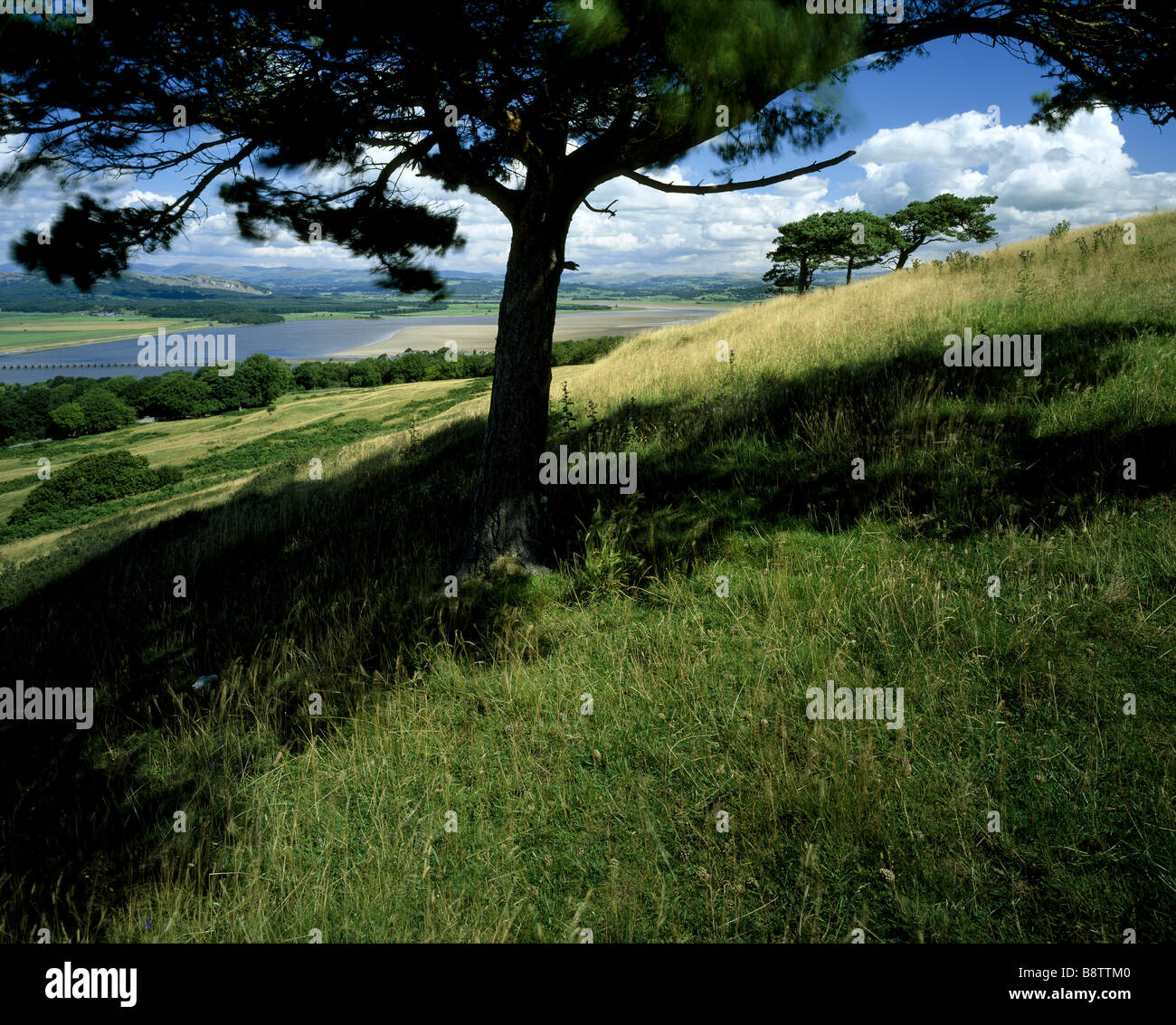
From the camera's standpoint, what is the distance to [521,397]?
17.1 ft

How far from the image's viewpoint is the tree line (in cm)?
3956

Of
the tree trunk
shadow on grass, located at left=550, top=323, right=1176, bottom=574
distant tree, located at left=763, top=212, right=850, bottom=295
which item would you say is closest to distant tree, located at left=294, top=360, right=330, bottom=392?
distant tree, located at left=763, top=212, right=850, bottom=295

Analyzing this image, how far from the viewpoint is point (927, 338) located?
24.9ft

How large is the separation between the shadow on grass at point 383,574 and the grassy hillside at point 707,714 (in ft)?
0.11

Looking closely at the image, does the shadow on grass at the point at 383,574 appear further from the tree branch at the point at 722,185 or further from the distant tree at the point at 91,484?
the distant tree at the point at 91,484

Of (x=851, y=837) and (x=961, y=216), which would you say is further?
(x=961, y=216)

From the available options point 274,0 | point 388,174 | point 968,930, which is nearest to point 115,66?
point 274,0

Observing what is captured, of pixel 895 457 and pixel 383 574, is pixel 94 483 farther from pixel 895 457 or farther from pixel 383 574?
pixel 895 457

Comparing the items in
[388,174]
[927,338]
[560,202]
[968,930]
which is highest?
[388,174]

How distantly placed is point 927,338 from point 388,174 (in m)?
6.60

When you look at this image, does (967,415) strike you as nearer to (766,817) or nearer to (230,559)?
(766,817)

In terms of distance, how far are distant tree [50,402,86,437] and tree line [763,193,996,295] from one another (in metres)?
70.1
